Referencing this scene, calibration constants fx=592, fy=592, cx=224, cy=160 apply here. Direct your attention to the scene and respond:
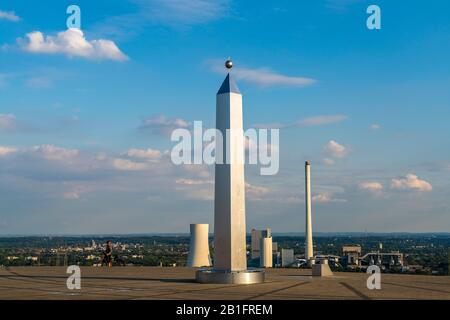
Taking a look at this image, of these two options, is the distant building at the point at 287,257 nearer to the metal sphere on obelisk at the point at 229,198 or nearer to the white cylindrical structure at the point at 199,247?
the white cylindrical structure at the point at 199,247

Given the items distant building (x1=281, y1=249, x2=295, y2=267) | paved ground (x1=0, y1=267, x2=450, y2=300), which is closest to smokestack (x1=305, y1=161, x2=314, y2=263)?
distant building (x1=281, y1=249, x2=295, y2=267)

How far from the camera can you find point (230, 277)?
90.7 ft

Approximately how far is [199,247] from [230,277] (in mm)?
13899

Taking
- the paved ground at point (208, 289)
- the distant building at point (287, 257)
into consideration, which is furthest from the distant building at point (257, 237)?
the paved ground at point (208, 289)

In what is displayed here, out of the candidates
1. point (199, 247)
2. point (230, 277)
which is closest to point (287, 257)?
point (199, 247)

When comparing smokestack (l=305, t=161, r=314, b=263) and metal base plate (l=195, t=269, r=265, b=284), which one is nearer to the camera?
metal base plate (l=195, t=269, r=265, b=284)

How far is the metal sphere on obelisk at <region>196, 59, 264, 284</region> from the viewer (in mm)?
28156

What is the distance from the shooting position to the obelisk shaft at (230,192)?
28.2 meters

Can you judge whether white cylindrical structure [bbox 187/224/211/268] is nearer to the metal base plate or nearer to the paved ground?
the paved ground

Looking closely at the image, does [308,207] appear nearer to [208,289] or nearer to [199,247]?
[199,247]

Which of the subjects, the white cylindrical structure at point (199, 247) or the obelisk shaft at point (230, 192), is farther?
the white cylindrical structure at point (199, 247)

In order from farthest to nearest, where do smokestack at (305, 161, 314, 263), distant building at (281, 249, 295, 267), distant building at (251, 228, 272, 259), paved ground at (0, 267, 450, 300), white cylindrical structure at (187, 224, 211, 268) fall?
distant building at (281, 249, 295, 267) < smokestack at (305, 161, 314, 263) < distant building at (251, 228, 272, 259) < white cylindrical structure at (187, 224, 211, 268) < paved ground at (0, 267, 450, 300)
